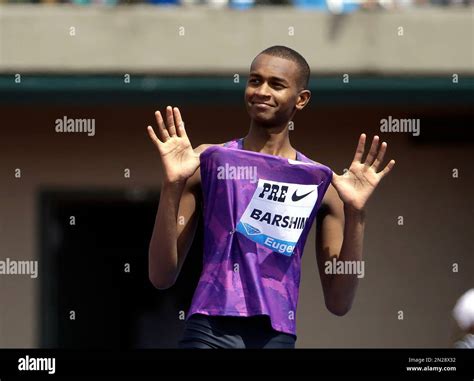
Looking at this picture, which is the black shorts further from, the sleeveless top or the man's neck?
the man's neck

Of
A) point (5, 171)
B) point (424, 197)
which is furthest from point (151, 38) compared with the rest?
point (424, 197)

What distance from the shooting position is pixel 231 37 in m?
9.86

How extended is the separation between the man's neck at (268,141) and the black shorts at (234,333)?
23.8 inches

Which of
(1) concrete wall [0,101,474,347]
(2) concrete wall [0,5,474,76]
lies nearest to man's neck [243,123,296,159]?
(2) concrete wall [0,5,474,76]

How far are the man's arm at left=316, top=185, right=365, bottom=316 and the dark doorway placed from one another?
5.92m

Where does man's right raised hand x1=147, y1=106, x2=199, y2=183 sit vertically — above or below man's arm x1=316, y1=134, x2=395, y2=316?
above

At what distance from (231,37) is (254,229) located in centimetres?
566

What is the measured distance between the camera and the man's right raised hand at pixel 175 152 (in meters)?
4.38

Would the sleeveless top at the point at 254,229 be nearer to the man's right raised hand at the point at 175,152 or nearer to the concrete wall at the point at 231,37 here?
the man's right raised hand at the point at 175,152

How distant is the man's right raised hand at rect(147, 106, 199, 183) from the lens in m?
4.38

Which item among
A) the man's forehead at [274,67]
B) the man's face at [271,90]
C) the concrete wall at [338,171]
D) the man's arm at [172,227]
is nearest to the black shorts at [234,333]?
the man's arm at [172,227]

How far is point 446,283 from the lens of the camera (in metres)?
10.5

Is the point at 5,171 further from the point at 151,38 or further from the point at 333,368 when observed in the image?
the point at 333,368

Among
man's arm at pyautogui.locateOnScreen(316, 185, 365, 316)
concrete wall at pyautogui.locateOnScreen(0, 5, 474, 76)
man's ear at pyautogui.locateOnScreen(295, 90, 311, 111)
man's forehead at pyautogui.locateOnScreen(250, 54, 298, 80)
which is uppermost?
concrete wall at pyautogui.locateOnScreen(0, 5, 474, 76)
